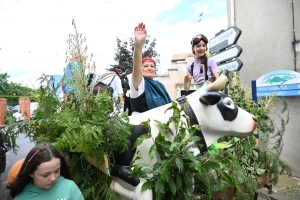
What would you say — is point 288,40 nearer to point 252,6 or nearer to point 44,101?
point 252,6

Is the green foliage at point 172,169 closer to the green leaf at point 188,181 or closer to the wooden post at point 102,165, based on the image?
the green leaf at point 188,181

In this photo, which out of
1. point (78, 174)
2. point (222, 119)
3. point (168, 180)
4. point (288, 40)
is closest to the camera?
point (168, 180)

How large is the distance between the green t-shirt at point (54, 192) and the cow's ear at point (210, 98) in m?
0.92

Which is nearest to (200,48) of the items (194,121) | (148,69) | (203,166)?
(148,69)

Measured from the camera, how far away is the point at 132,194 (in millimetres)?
1298

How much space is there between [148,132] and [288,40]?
11.2 feet

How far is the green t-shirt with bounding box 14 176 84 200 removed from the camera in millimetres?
1068

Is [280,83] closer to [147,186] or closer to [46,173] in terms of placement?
[147,186]

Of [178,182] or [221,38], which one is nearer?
[178,182]

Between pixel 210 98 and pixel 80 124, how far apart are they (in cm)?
82

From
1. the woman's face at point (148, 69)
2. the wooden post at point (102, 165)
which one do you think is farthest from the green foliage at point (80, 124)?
the woman's face at point (148, 69)

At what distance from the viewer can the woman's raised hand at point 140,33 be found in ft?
5.19

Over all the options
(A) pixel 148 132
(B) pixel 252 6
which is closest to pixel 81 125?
(A) pixel 148 132

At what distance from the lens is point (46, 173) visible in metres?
1.04
